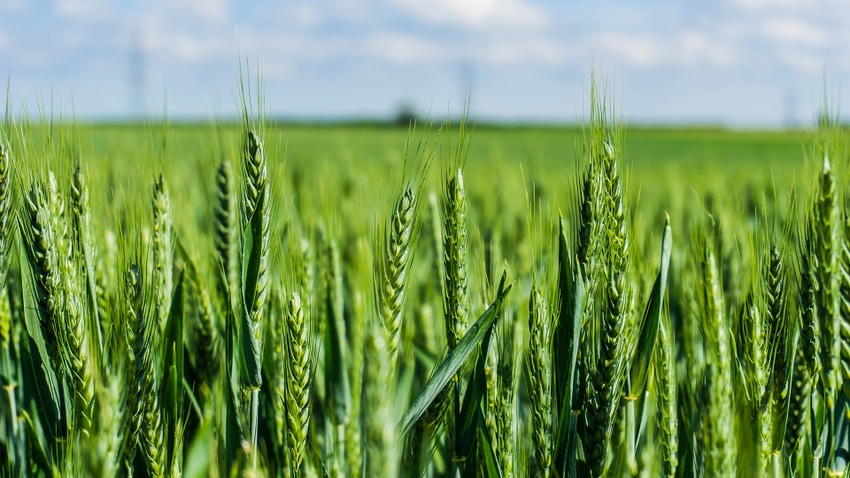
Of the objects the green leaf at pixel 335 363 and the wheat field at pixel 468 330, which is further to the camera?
the green leaf at pixel 335 363

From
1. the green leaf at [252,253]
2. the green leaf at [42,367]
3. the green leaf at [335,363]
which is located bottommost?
the green leaf at [335,363]

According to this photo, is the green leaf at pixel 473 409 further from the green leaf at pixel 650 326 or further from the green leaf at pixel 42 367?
the green leaf at pixel 42 367

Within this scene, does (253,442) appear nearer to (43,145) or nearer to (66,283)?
(66,283)

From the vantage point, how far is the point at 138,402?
47.8 inches

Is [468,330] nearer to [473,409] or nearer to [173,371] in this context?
[473,409]

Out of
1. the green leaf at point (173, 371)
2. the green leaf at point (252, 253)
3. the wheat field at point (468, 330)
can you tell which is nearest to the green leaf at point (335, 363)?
the wheat field at point (468, 330)

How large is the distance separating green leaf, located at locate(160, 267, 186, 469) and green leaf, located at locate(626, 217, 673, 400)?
0.86 m

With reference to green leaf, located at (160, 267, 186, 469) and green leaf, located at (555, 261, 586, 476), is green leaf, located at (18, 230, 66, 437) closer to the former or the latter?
green leaf, located at (160, 267, 186, 469)

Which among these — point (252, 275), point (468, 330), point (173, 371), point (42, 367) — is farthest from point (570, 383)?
point (42, 367)

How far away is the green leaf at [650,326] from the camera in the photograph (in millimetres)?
Answer: 1260

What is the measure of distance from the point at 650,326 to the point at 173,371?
0.90m

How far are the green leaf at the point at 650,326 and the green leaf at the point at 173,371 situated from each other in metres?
0.86

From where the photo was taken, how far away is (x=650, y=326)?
129 cm

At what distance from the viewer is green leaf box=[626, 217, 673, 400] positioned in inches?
49.6
